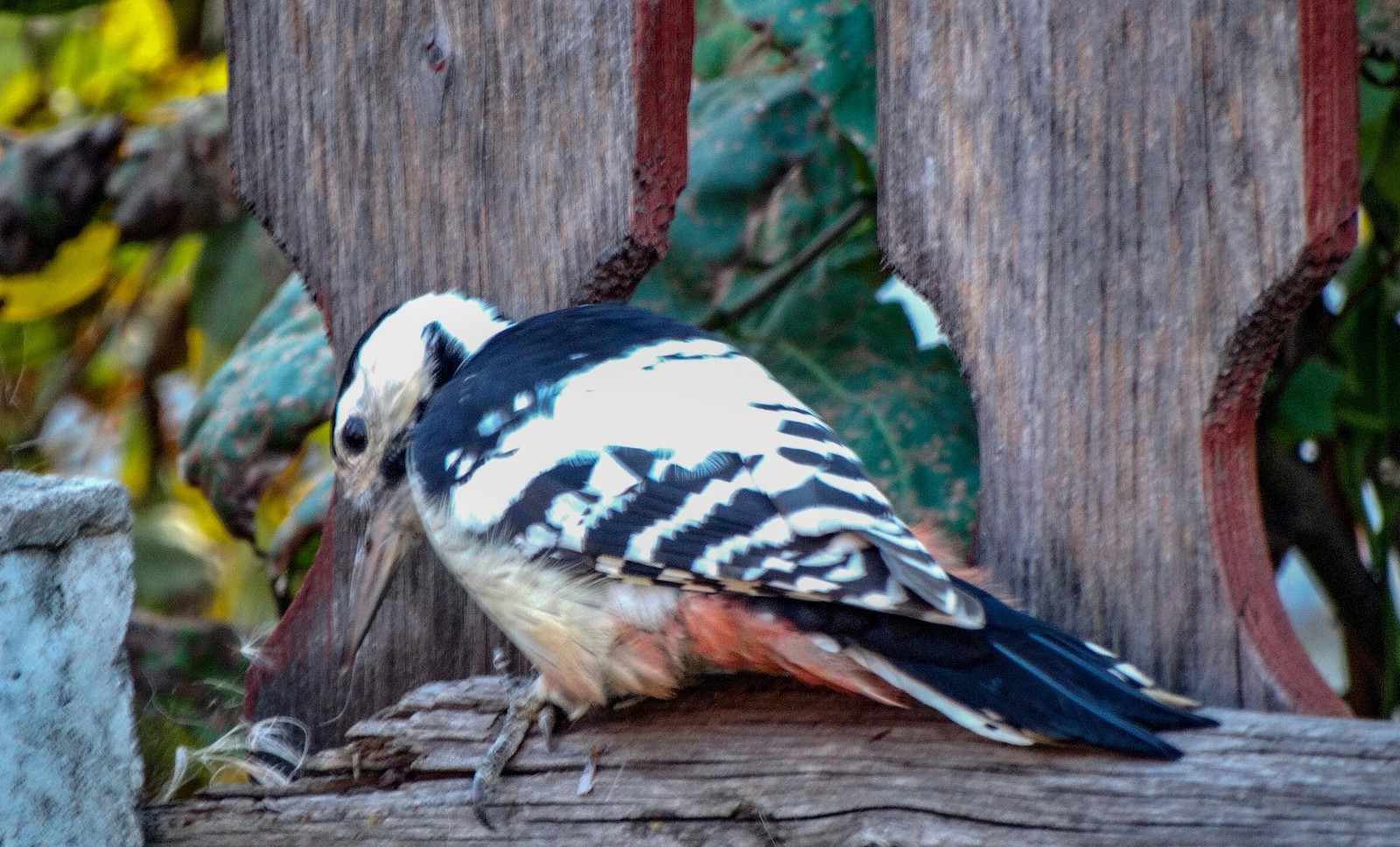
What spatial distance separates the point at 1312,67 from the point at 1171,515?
42 cm

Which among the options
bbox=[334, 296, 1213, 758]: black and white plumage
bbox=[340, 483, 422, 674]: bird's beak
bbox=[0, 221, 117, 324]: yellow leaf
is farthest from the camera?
bbox=[0, 221, 117, 324]: yellow leaf

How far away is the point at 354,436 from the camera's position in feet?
6.19

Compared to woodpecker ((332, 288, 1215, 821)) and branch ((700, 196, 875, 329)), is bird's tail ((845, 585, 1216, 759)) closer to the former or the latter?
woodpecker ((332, 288, 1215, 821))

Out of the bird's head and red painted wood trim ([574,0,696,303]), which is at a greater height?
red painted wood trim ([574,0,696,303])

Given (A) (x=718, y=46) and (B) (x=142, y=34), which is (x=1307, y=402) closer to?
(A) (x=718, y=46)

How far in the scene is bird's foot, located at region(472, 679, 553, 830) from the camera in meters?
1.57

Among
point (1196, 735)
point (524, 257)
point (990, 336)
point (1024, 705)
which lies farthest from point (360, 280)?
point (1196, 735)

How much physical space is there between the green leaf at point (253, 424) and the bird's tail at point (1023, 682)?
48.2 inches

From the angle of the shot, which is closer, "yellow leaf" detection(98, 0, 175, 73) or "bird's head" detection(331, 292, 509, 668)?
"bird's head" detection(331, 292, 509, 668)

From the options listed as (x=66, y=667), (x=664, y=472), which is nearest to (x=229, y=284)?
(x=66, y=667)

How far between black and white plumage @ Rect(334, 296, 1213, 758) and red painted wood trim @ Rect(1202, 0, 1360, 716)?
0.15 metres

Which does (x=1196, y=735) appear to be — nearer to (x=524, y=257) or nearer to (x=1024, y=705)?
(x=1024, y=705)

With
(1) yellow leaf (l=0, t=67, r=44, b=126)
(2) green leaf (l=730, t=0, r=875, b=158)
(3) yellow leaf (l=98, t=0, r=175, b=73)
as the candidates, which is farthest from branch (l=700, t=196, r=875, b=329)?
(1) yellow leaf (l=0, t=67, r=44, b=126)

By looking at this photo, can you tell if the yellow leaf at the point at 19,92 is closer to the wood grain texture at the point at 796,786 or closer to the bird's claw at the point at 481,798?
the wood grain texture at the point at 796,786
